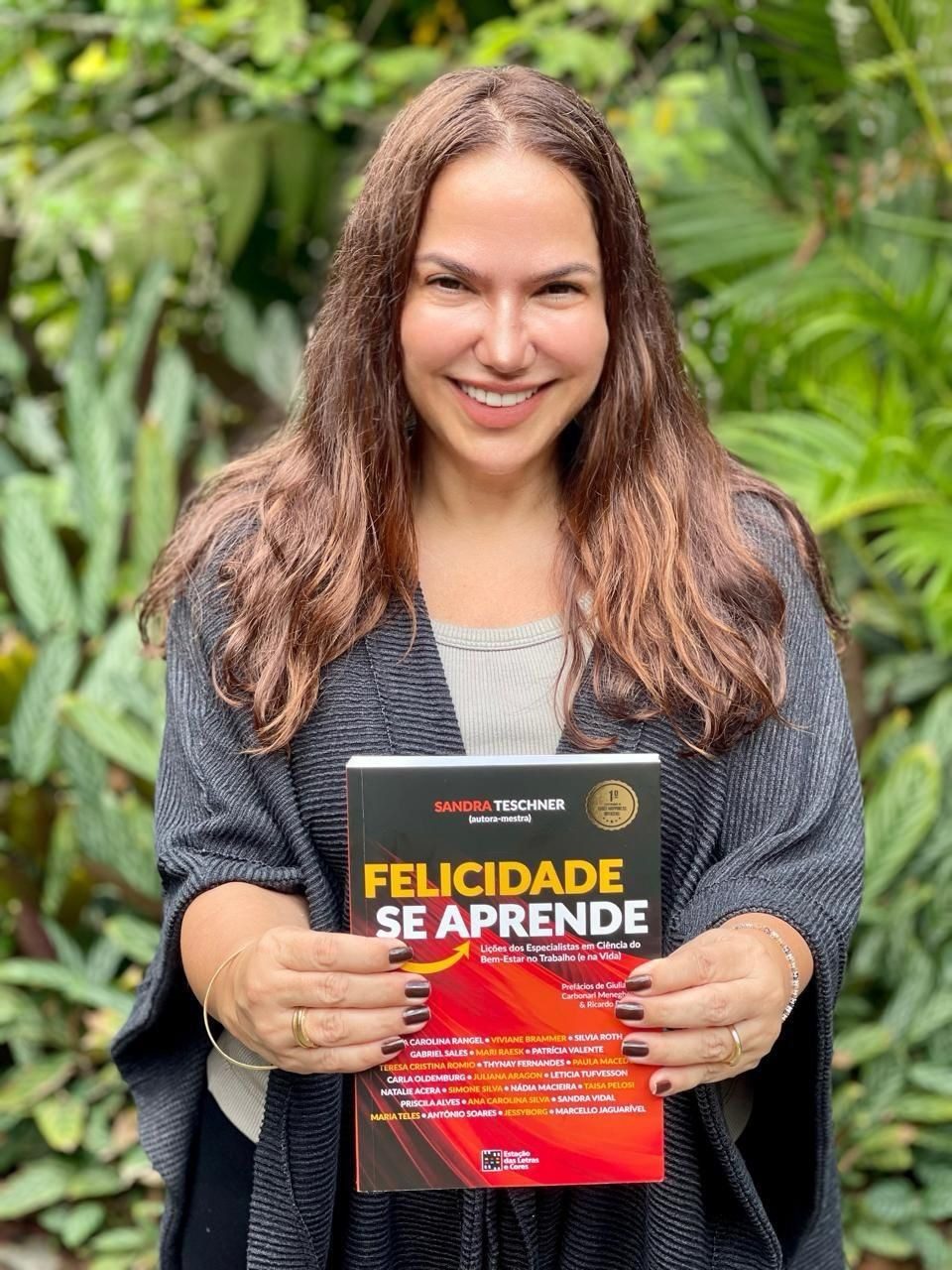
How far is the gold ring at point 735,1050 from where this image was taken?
129 cm

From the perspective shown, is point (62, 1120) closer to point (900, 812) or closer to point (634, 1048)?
point (900, 812)

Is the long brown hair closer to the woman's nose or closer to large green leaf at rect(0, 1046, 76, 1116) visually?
the woman's nose

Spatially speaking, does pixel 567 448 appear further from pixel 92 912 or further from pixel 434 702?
pixel 92 912

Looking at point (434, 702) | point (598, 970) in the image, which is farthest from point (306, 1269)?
point (434, 702)

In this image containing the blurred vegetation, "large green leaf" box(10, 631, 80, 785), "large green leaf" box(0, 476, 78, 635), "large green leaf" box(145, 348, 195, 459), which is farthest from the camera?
"large green leaf" box(145, 348, 195, 459)

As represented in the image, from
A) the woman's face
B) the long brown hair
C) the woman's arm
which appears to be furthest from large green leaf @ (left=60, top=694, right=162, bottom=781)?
the woman's face

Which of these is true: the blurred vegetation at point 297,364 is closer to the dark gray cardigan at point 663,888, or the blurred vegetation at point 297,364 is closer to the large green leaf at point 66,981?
the large green leaf at point 66,981

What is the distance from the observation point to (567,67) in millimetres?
3473

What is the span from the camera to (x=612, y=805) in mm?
1273

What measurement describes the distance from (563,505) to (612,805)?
1.49 ft

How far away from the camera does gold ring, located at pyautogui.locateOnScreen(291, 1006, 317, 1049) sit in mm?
1286

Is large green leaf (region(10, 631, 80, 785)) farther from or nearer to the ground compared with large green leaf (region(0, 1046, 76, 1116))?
farther from the ground

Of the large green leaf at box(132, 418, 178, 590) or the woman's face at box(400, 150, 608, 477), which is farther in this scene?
the large green leaf at box(132, 418, 178, 590)

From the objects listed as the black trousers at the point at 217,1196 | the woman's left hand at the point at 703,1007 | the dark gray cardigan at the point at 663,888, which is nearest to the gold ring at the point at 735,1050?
the woman's left hand at the point at 703,1007
